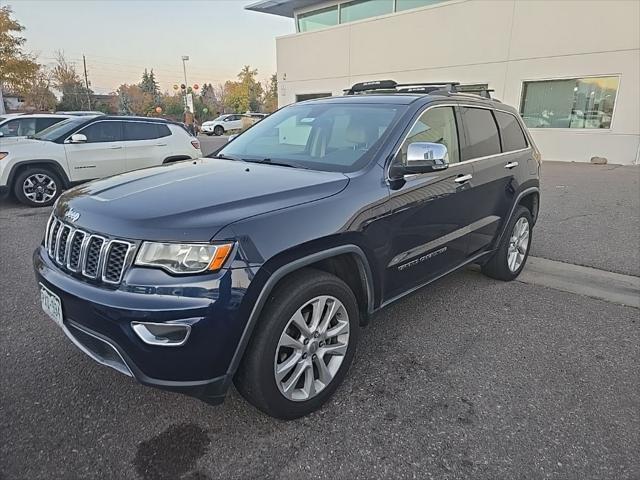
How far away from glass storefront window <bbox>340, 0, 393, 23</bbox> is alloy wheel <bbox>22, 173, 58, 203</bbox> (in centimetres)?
1508

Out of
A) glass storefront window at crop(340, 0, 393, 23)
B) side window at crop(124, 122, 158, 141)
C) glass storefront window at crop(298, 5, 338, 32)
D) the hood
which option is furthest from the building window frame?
the hood

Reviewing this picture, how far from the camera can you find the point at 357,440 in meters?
2.29

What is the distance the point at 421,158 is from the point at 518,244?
2.36m

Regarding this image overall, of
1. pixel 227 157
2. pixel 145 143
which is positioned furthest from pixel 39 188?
pixel 227 157

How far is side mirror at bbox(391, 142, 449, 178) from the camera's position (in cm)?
272

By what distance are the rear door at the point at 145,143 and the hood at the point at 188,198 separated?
6.45m

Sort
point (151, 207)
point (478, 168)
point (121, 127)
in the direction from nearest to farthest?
point (151, 207), point (478, 168), point (121, 127)

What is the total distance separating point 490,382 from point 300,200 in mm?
1684

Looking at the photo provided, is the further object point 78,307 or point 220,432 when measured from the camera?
point 220,432

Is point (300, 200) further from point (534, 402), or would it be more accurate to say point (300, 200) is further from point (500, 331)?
point (500, 331)

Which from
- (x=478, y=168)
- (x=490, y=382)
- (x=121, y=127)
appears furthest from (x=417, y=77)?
(x=490, y=382)

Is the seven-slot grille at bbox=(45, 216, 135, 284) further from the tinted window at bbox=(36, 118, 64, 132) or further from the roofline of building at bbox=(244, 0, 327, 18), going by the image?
the roofline of building at bbox=(244, 0, 327, 18)

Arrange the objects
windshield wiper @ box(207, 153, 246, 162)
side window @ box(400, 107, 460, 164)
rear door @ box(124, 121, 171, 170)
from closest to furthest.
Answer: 1. side window @ box(400, 107, 460, 164)
2. windshield wiper @ box(207, 153, 246, 162)
3. rear door @ box(124, 121, 171, 170)

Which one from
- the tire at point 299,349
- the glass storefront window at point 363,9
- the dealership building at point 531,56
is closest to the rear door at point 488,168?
the tire at point 299,349
